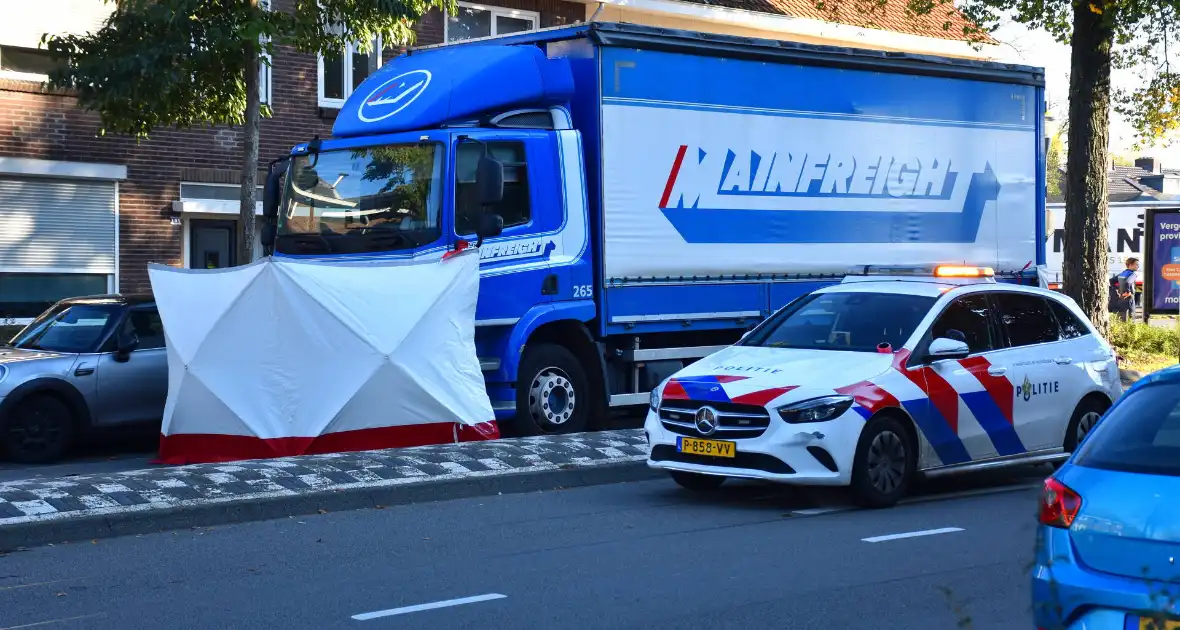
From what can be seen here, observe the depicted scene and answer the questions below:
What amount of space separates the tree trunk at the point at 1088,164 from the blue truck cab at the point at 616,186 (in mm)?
5492

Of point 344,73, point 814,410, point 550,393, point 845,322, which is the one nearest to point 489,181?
point 550,393

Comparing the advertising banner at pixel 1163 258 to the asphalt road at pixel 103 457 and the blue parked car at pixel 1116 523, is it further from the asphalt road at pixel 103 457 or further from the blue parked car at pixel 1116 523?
the blue parked car at pixel 1116 523

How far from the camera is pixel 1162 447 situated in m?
5.53

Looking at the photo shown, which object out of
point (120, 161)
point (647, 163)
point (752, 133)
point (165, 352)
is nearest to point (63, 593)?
point (165, 352)

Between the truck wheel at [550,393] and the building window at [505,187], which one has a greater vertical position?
the building window at [505,187]

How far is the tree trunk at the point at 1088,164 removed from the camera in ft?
71.5

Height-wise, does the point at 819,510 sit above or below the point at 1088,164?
below

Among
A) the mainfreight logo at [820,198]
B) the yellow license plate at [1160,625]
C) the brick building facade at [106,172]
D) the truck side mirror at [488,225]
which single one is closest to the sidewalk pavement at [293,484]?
Answer: the truck side mirror at [488,225]

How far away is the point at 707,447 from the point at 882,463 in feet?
4.03

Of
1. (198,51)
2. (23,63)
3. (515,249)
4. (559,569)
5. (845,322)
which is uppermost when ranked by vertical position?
(23,63)

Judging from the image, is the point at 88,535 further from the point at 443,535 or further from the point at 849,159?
the point at 849,159

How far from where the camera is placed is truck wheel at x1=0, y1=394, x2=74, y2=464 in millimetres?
13219

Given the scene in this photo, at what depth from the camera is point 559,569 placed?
8.44m

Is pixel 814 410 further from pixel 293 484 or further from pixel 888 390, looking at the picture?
pixel 293 484
